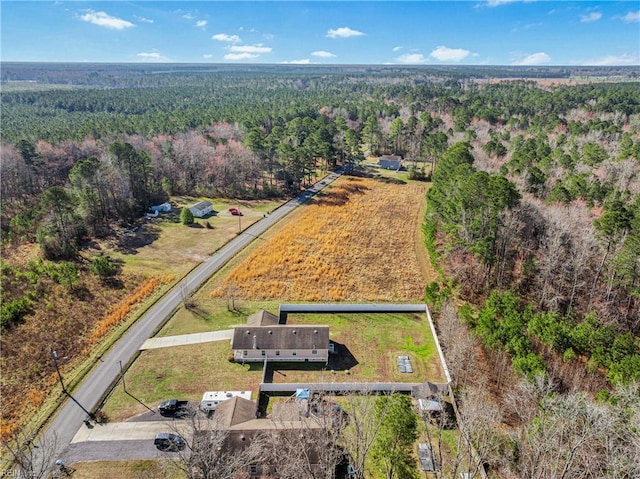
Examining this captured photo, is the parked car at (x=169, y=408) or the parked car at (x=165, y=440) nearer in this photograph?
the parked car at (x=165, y=440)

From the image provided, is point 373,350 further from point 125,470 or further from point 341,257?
point 125,470

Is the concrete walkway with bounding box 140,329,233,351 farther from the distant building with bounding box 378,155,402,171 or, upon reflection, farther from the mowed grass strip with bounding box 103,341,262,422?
the distant building with bounding box 378,155,402,171

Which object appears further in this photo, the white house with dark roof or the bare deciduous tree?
the white house with dark roof

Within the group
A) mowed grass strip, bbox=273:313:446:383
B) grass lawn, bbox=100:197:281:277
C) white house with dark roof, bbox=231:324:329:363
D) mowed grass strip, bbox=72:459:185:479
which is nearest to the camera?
mowed grass strip, bbox=72:459:185:479

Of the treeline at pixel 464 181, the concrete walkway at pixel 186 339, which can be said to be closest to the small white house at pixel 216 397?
the concrete walkway at pixel 186 339

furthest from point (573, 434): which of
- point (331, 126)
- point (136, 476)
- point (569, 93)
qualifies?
point (569, 93)

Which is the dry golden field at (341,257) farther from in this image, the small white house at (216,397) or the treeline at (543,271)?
the small white house at (216,397)

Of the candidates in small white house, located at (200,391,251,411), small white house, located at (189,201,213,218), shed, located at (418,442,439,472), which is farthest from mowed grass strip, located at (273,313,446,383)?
small white house, located at (189,201,213,218)
